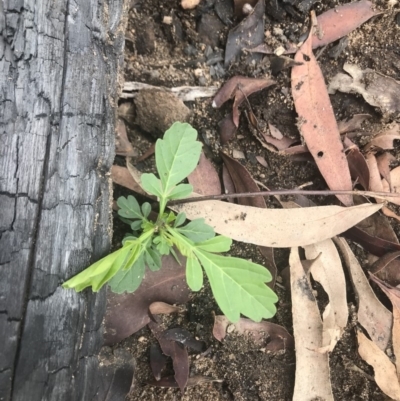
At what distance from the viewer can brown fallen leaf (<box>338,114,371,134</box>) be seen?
6.66ft

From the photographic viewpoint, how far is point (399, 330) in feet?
6.42

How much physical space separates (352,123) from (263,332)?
0.94 m

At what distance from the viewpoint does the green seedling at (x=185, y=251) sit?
149 centimetres

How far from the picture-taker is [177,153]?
1.60 m

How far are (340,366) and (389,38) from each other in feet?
4.64

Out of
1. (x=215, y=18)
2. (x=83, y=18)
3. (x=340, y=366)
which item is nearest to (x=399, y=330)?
(x=340, y=366)

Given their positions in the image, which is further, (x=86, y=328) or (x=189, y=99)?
(x=189, y=99)

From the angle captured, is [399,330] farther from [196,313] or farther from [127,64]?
[127,64]

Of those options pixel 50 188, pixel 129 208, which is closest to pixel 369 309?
pixel 129 208

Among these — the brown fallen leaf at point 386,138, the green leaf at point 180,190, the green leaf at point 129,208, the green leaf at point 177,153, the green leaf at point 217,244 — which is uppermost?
the brown fallen leaf at point 386,138

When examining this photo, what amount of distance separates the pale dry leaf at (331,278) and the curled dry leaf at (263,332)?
0.18 m

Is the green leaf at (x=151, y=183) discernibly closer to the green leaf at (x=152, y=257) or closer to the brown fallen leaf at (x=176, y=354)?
the green leaf at (x=152, y=257)

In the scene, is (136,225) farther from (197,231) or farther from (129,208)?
(197,231)

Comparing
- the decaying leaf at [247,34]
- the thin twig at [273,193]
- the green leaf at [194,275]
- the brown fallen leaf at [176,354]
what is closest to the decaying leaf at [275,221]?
the thin twig at [273,193]
